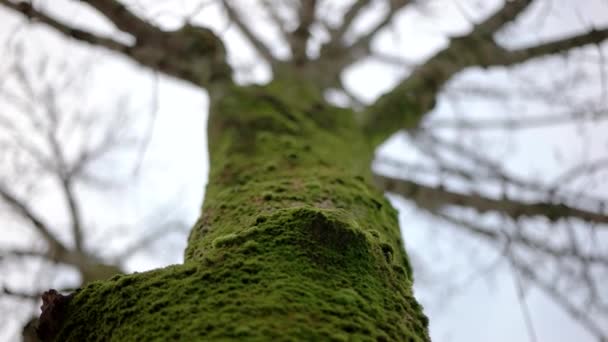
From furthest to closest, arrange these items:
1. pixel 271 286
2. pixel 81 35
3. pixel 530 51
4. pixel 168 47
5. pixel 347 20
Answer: pixel 347 20
pixel 530 51
pixel 168 47
pixel 81 35
pixel 271 286

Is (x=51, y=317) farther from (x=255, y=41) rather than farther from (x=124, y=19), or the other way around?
(x=255, y=41)

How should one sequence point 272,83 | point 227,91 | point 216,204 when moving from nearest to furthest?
point 216,204
point 227,91
point 272,83

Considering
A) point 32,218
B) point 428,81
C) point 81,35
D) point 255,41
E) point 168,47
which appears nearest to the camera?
point 81,35

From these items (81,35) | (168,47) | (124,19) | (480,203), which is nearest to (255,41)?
(168,47)

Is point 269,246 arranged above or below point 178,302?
above

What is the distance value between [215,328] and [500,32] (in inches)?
102

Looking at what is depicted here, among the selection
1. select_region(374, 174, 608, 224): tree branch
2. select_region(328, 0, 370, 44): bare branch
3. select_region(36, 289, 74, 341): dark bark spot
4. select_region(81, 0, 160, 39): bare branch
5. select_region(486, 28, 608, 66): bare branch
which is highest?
select_region(328, 0, 370, 44): bare branch

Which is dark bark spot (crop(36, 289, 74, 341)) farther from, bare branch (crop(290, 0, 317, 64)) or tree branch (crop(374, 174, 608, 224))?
bare branch (crop(290, 0, 317, 64))

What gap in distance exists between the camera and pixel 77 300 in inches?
40.7

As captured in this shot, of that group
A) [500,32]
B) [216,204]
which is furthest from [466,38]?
[216,204]

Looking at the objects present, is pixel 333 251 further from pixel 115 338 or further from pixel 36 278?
pixel 36 278

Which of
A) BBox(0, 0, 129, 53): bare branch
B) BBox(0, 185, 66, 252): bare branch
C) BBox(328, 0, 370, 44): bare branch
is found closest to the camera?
BBox(0, 0, 129, 53): bare branch

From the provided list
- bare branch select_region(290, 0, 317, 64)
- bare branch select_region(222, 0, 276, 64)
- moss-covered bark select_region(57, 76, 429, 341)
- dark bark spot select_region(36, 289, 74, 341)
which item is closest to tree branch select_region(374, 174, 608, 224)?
bare branch select_region(290, 0, 317, 64)

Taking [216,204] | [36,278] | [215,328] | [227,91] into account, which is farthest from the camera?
[36,278]
